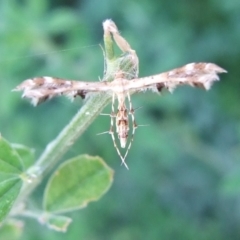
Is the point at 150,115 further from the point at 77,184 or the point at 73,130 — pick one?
the point at 73,130

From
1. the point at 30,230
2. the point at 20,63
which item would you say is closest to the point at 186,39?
the point at 20,63

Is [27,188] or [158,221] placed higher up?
[158,221]

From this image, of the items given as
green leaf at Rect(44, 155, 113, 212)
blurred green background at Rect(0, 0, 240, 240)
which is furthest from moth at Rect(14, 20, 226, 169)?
blurred green background at Rect(0, 0, 240, 240)

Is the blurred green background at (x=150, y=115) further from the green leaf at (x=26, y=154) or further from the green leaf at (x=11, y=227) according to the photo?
the green leaf at (x=26, y=154)

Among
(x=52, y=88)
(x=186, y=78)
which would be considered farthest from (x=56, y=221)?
(x=186, y=78)

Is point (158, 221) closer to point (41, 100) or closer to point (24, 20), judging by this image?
point (24, 20)
